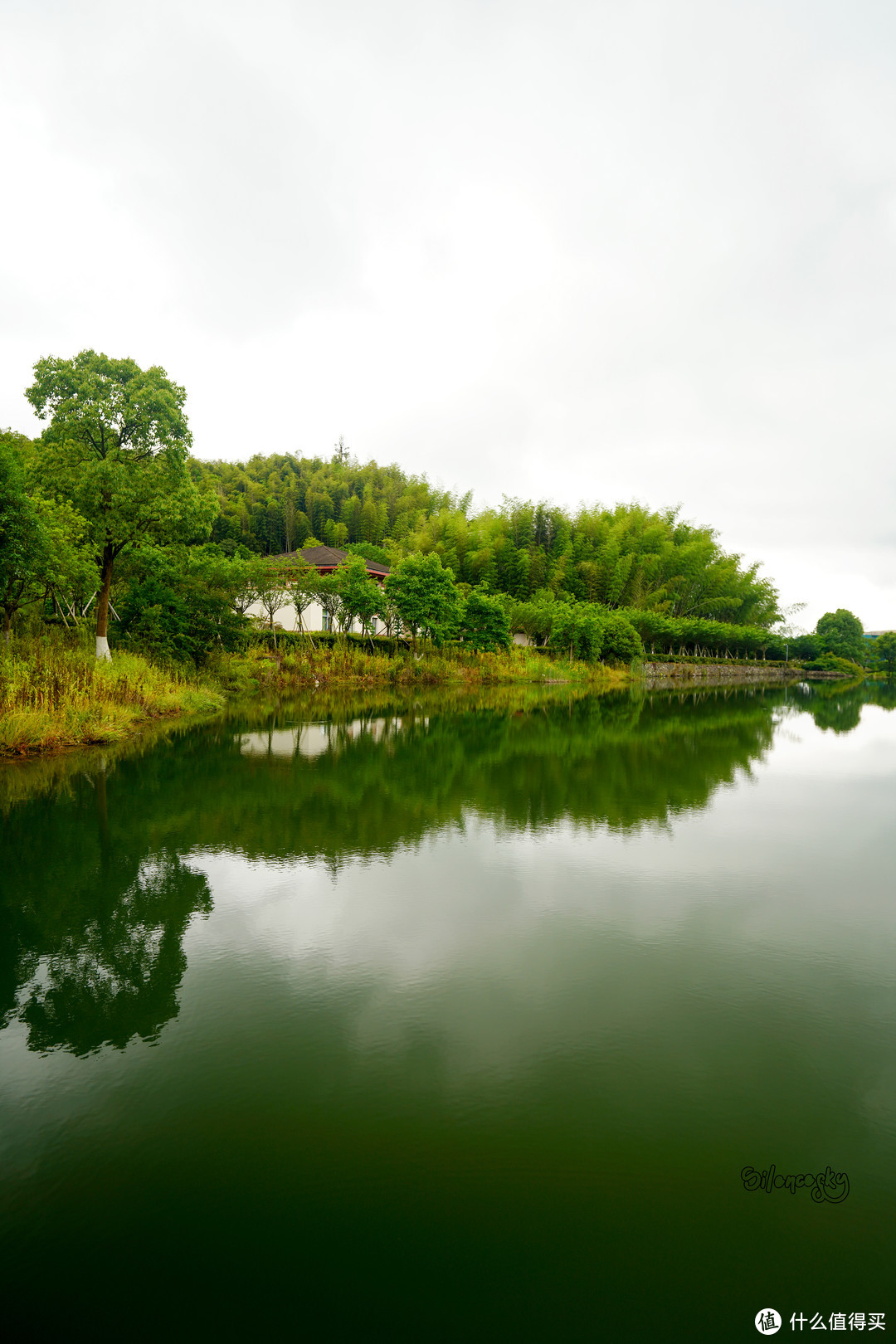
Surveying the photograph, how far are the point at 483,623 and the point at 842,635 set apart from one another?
57.9 metres

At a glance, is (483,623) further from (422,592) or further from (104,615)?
(104,615)

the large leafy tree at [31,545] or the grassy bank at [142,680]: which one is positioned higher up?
the large leafy tree at [31,545]

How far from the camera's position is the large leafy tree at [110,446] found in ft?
42.9

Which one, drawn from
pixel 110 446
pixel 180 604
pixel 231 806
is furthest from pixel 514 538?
pixel 231 806

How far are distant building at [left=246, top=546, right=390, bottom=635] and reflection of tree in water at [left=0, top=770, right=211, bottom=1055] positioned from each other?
20224mm

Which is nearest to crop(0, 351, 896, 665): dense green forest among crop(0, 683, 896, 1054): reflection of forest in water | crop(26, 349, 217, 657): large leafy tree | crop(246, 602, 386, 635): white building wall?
crop(26, 349, 217, 657): large leafy tree

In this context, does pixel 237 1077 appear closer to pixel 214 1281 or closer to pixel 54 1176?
pixel 54 1176

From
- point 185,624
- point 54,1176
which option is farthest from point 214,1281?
point 185,624

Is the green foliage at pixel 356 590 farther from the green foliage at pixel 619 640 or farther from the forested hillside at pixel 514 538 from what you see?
the green foliage at pixel 619 640

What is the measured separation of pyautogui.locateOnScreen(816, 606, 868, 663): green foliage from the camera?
2655 inches

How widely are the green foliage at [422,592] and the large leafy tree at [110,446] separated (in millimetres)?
11763

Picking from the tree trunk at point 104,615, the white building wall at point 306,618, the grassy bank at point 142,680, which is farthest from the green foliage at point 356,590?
the tree trunk at point 104,615

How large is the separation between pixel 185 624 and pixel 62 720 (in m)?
8.38

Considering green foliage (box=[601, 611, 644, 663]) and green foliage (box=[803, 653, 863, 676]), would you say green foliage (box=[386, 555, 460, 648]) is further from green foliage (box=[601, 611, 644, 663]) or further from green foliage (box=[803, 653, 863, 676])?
green foliage (box=[803, 653, 863, 676])
